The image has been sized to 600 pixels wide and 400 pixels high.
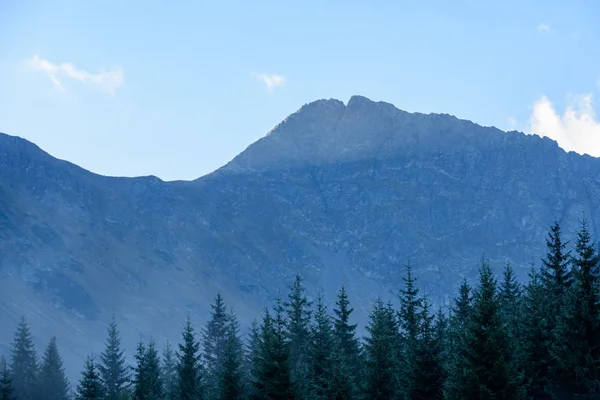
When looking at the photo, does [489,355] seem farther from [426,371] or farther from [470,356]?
[426,371]

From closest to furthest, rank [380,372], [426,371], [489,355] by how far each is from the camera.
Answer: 1. [489,355]
2. [426,371]
3. [380,372]

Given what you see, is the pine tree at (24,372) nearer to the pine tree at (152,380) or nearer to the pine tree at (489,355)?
the pine tree at (152,380)

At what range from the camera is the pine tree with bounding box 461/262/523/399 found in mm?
26719

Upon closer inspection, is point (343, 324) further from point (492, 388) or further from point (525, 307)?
point (492, 388)

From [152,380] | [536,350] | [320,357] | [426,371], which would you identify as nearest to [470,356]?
[426,371]

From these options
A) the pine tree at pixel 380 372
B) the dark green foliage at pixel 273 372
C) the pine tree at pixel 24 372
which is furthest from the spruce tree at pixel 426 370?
the pine tree at pixel 24 372

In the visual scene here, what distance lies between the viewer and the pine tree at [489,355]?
26719 millimetres

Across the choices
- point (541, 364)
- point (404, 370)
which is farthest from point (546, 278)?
point (404, 370)

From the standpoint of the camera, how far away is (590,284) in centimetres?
3111

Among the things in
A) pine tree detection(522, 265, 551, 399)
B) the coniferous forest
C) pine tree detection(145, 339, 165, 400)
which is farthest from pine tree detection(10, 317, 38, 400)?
pine tree detection(522, 265, 551, 399)

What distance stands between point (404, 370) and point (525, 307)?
28.7 ft

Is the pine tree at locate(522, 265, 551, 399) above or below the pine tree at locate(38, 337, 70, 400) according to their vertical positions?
above

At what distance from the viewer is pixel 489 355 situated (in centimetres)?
2720

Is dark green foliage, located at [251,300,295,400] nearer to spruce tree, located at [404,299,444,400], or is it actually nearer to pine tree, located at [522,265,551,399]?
spruce tree, located at [404,299,444,400]
